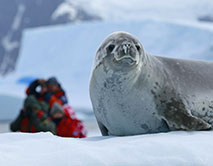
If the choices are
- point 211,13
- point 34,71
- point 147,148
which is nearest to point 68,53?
point 34,71

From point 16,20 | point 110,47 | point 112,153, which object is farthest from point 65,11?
point 112,153

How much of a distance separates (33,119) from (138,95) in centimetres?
184

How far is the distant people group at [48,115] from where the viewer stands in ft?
11.7

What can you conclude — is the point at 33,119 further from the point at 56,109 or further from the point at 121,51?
the point at 121,51

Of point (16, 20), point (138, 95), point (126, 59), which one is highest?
point (16, 20)

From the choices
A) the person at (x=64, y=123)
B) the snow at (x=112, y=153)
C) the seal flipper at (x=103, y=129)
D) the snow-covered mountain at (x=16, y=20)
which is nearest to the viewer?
the snow at (x=112, y=153)

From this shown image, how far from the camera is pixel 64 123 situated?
3791mm

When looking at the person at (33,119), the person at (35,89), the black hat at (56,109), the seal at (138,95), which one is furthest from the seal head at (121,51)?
the person at (35,89)

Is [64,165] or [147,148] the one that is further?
[147,148]

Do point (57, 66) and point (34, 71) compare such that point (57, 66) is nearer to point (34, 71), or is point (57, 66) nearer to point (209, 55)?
point (34, 71)

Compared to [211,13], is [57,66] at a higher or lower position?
lower

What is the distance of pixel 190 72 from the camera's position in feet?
7.76

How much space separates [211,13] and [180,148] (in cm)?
2559

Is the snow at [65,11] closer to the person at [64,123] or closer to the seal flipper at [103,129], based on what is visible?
the person at [64,123]
